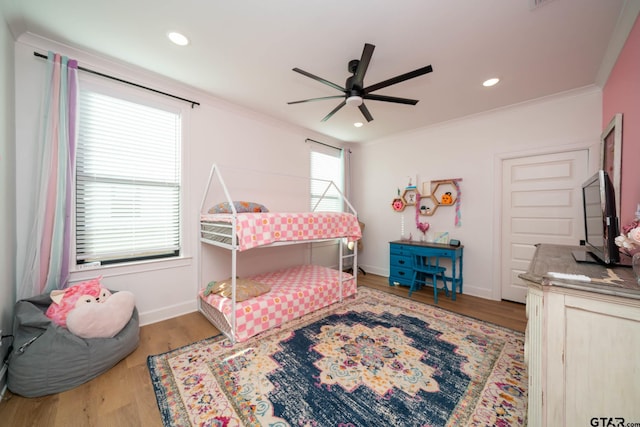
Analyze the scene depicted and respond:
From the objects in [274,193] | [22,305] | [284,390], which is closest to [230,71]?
[274,193]

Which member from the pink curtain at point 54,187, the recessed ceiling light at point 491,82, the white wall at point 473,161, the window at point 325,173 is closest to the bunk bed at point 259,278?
the pink curtain at point 54,187

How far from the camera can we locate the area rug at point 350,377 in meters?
1.37

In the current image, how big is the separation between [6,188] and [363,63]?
2.72 metres

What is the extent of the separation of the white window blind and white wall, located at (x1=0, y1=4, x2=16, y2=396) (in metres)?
0.38

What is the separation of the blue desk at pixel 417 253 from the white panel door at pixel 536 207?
540 mm

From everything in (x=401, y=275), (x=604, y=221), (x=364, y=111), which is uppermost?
(x=364, y=111)

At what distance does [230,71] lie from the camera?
233cm

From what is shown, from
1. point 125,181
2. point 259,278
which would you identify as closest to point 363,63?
point 125,181

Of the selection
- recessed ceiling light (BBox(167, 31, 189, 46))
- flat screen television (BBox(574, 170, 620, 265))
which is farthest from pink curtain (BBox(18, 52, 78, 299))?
flat screen television (BBox(574, 170, 620, 265))

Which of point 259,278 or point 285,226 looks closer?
point 285,226

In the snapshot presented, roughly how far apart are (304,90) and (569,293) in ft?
8.89

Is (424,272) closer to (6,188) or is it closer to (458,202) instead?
(458,202)

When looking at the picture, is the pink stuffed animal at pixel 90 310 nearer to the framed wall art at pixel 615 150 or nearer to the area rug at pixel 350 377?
the area rug at pixel 350 377

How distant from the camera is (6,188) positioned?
1.67 metres
